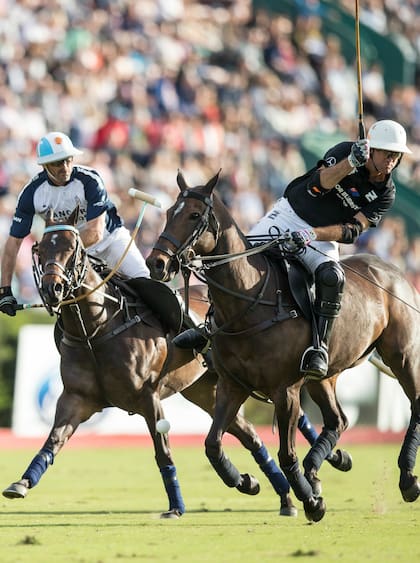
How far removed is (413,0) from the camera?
2559 centimetres

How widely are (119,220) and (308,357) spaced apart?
2101mm

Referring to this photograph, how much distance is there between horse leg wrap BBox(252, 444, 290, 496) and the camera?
9.34m

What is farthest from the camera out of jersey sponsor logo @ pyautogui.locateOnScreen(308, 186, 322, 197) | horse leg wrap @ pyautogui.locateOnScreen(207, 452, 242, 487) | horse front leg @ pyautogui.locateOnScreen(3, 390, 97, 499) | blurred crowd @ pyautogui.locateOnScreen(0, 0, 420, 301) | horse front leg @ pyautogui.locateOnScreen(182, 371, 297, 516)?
blurred crowd @ pyautogui.locateOnScreen(0, 0, 420, 301)

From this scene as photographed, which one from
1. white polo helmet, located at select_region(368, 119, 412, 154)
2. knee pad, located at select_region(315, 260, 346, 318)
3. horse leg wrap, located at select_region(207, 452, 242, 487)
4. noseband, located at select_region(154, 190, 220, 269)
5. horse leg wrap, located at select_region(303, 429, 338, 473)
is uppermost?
white polo helmet, located at select_region(368, 119, 412, 154)

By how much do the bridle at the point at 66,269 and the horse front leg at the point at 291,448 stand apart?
5.01 feet

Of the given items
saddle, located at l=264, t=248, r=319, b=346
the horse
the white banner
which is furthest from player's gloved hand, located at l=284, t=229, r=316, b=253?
the white banner

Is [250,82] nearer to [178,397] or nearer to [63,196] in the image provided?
[178,397]

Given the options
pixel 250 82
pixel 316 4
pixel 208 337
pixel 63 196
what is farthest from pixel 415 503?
pixel 316 4

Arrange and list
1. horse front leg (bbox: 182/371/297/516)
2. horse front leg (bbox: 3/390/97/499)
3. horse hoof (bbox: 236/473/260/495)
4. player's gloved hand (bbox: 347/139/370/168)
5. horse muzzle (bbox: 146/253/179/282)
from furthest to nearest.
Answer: horse hoof (bbox: 236/473/260/495)
horse front leg (bbox: 182/371/297/516)
player's gloved hand (bbox: 347/139/370/168)
horse front leg (bbox: 3/390/97/499)
horse muzzle (bbox: 146/253/179/282)

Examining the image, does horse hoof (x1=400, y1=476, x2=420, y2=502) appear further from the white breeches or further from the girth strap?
the white breeches

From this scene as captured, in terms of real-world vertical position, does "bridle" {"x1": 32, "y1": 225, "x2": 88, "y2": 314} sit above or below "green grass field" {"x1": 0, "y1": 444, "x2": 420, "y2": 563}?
above

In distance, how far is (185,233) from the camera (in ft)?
26.6

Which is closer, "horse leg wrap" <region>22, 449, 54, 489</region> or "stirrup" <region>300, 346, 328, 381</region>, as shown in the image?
"horse leg wrap" <region>22, 449, 54, 489</region>

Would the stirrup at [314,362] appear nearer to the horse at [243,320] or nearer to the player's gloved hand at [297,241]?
the horse at [243,320]
